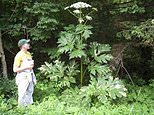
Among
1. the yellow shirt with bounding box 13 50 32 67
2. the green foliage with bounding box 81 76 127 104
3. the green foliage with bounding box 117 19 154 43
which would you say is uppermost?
the green foliage with bounding box 117 19 154 43

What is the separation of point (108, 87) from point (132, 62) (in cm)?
272

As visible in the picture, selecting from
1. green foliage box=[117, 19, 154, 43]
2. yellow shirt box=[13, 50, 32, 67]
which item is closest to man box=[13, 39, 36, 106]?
yellow shirt box=[13, 50, 32, 67]

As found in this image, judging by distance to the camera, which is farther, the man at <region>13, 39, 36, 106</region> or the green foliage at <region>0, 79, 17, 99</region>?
the green foliage at <region>0, 79, 17, 99</region>

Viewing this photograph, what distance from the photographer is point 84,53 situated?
872 centimetres

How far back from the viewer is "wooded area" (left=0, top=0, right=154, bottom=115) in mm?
8375

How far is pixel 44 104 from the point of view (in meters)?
8.32

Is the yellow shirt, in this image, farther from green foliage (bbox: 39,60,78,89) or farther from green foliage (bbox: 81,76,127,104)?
green foliage (bbox: 81,76,127,104)

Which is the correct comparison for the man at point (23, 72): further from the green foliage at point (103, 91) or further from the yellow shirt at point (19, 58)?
the green foliage at point (103, 91)

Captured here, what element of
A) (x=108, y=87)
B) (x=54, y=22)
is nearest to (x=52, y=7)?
(x=54, y=22)

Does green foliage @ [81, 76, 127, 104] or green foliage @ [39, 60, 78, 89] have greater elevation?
green foliage @ [39, 60, 78, 89]

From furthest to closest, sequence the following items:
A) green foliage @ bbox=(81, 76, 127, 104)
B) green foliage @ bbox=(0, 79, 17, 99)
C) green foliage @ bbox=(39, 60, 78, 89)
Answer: green foliage @ bbox=(0, 79, 17, 99)
green foliage @ bbox=(39, 60, 78, 89)
green foliage @ bbox=(81, 76, 127, 104)

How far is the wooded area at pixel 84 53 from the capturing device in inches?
330

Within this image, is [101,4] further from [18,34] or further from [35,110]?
[35,110]

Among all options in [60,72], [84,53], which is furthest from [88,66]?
[60,72]
